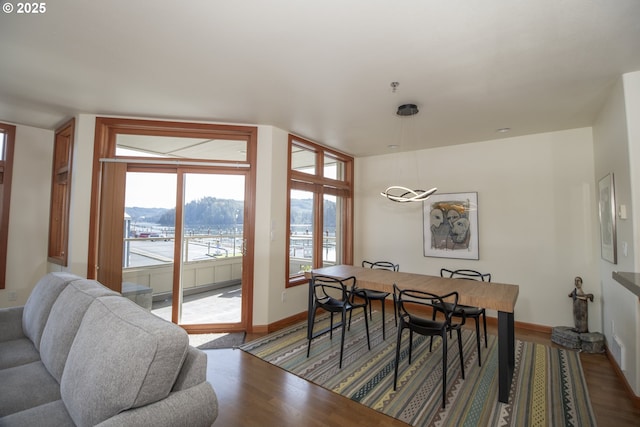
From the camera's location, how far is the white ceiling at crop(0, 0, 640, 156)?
1.77 metres

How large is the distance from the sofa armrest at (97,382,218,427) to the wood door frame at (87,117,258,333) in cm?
244

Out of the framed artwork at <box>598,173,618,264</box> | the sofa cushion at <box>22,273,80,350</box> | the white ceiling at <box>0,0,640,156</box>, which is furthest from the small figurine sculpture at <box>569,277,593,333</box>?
the sofa cushion at <box>22,273,80,350</box>

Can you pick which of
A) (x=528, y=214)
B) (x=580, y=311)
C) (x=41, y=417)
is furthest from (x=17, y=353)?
(x=528, y=214)

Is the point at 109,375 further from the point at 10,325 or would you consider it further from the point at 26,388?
the point at 10,325

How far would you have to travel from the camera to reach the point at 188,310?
12.4ft

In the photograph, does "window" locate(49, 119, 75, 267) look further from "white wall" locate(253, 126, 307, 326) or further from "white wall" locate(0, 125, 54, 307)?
"white wall" locate(253, 126, 307, 326)

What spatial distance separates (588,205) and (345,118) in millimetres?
3199

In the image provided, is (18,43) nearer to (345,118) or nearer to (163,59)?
(163,59)

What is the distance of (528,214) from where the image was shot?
13.2 ft

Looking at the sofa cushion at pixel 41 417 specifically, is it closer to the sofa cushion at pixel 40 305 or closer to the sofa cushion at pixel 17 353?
the sofa cushion at pixel 17 353

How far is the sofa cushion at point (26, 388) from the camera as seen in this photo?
1.48 m

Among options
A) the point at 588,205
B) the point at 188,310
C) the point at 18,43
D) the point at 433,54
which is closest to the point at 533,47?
the point at 433,54

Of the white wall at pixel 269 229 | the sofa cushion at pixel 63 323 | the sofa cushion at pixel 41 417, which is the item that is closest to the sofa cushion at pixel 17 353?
the sofa cushion at pixel 63 323

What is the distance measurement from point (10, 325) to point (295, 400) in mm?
2314
